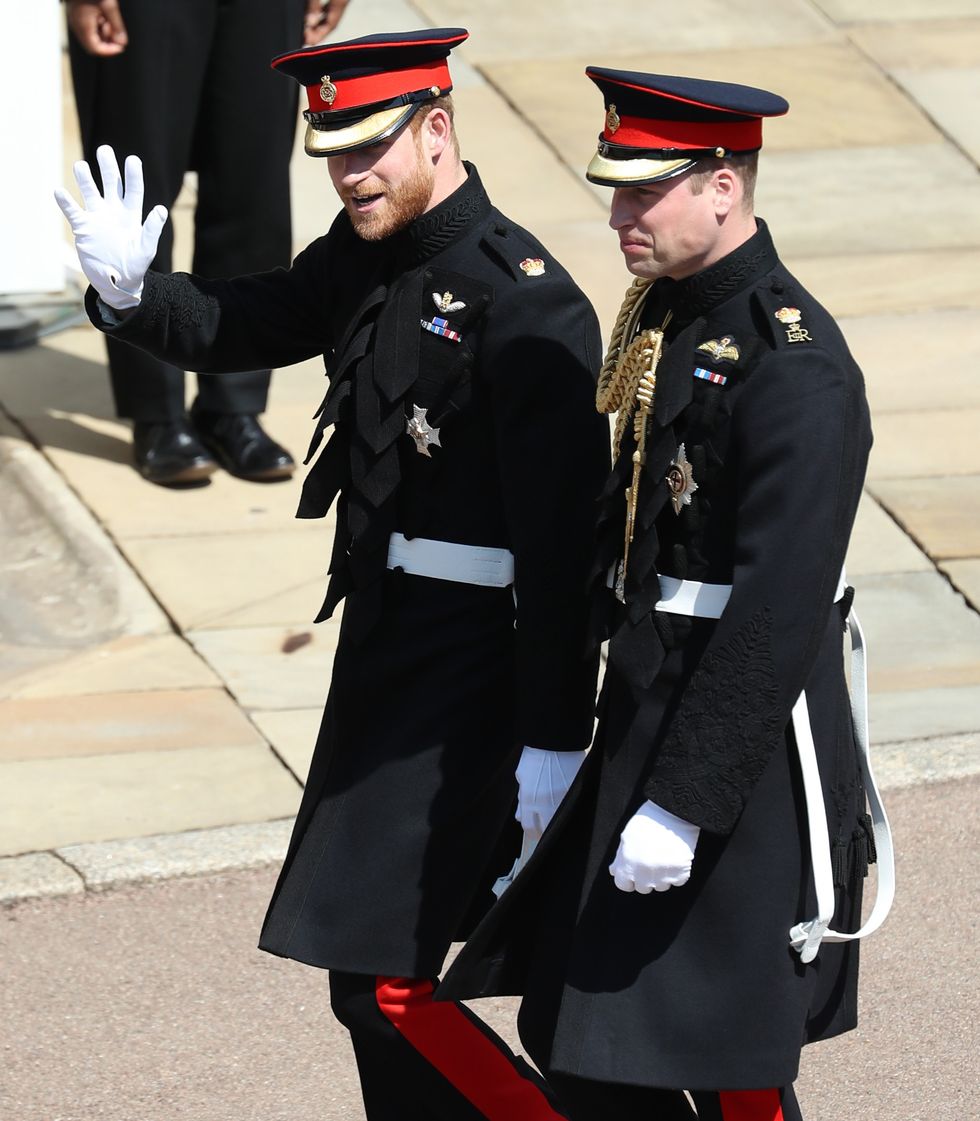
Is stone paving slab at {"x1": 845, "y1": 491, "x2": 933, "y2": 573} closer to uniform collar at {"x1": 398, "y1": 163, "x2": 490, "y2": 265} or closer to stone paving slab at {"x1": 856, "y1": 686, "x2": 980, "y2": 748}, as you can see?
stone paving slab at {"x1": 856, "y1": 686, "x2": 980, "y2": 748}

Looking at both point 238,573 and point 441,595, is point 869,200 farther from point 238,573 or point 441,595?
point 441,595

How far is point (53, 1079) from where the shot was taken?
12.5ft

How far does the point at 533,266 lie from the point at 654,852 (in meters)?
0.94

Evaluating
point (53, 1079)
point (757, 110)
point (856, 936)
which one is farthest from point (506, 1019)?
point (757, 110)

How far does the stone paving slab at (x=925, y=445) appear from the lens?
661 centimetres

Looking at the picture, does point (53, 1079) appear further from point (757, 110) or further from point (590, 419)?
point (757, 110)

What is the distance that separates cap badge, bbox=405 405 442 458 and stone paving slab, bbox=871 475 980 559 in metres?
3.24

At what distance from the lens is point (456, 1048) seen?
322 cm

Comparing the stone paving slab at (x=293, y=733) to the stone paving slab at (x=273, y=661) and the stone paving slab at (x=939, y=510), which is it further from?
the stone paving slab at (x=939, y=510)

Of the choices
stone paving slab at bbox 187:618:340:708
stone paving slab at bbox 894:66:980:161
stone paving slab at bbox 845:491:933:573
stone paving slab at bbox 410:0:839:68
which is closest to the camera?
stone paving slab at bbox 187:618:340:708

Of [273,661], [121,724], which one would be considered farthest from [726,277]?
[273,661]

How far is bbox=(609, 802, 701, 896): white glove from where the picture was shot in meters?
2.78

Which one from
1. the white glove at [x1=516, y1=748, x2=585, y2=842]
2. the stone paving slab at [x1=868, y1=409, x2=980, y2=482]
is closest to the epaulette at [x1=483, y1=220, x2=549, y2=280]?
the white glove at [x1=516, y1=748, x2=585, y2=842]

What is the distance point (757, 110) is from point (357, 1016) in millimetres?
1471
